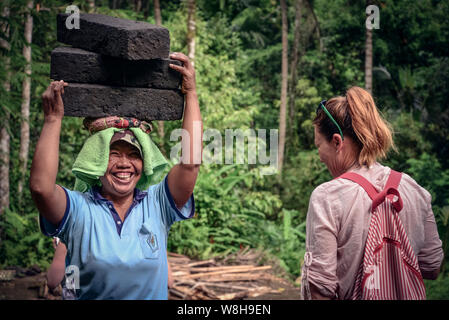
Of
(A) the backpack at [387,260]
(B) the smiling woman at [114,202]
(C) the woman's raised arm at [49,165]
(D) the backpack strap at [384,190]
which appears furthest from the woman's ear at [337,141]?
(C) the woman's raised arm at [49,165]

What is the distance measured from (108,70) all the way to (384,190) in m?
1.43

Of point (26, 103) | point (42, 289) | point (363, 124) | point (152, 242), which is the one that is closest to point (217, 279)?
→ point (42, 289)

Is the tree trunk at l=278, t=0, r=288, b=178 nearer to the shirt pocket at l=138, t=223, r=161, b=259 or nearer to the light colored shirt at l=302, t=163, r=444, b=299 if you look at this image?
the shirt pocket at l=138, t=223, r=161, b=259

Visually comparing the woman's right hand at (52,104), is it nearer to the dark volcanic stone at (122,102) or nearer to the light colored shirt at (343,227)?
the dark volcanic stone at (122,102)

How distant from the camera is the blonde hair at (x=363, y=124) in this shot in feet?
7.63

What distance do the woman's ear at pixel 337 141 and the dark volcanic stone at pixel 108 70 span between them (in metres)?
0.86

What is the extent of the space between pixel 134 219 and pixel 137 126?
466mm

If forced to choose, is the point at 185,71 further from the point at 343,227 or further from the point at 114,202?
the point at 343,227

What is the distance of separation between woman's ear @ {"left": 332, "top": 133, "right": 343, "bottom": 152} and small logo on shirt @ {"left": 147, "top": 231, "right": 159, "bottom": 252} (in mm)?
963

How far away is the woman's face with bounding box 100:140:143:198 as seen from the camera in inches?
99.7

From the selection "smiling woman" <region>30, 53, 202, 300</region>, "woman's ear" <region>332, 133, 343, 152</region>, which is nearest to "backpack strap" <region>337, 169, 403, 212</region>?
"woman's ear" <region>332, 133, 343, 152</region>

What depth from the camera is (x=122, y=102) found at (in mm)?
2609
